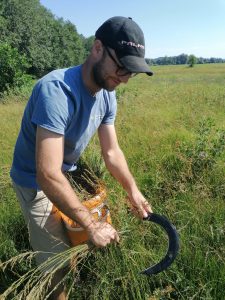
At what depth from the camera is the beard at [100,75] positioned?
6.70ft

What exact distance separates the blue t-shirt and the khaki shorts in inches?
3.8

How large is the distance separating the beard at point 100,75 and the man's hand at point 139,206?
78 cm

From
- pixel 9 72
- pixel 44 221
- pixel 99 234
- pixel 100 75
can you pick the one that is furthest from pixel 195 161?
pixel 9 72

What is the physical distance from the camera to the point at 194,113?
249 inches

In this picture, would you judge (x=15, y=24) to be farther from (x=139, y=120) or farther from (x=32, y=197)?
(x=32, y=197)

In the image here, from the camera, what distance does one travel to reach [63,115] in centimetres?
197

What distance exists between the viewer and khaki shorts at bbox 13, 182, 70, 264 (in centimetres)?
245

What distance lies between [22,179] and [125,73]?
0.99m

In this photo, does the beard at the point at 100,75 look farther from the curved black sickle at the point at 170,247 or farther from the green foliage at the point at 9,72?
the green foliage at the point at 9,72

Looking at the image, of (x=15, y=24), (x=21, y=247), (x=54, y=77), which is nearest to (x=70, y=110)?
(x=54, y=77)

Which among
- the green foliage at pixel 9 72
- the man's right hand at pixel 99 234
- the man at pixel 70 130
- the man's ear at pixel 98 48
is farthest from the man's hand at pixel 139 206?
the green foliage at pixel 9 72

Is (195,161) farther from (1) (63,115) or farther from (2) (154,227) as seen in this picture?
(1) (63,115)

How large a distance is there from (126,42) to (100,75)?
0.76ft

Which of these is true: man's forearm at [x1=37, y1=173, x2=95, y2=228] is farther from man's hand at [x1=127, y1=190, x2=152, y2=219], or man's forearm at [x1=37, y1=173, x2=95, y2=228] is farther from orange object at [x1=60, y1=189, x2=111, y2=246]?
man's hand at [x1=127, y1=190, x2=152, y2=219]
